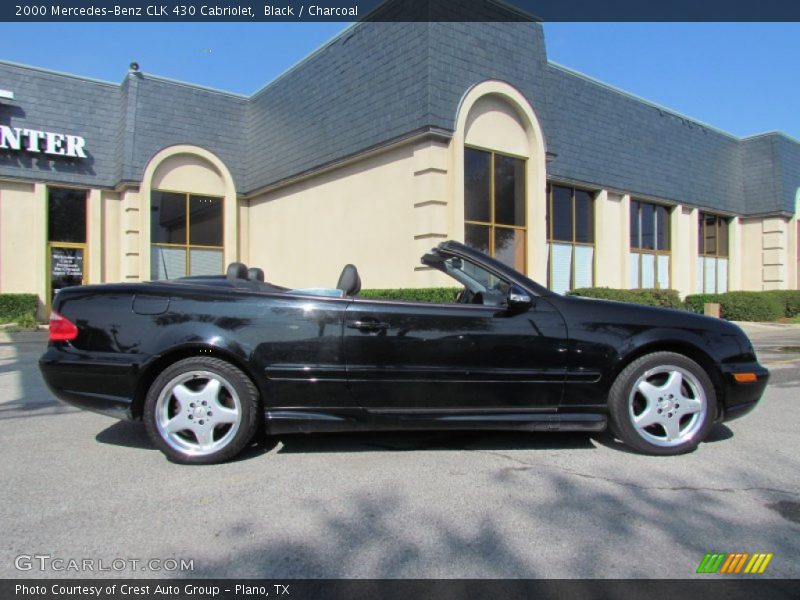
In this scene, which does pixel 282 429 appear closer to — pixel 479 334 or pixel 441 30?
pixel 479 334

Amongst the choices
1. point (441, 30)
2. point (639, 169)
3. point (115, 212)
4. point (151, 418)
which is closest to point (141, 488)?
point (151, 418)

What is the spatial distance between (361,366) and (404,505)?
39.6 inches

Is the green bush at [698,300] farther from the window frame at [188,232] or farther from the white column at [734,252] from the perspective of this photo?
the window frame at [188,232]

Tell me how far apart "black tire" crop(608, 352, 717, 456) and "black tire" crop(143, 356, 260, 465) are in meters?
2.51

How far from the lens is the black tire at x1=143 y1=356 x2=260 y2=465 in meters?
3.65

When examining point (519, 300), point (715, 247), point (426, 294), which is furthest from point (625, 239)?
point (519, 300)

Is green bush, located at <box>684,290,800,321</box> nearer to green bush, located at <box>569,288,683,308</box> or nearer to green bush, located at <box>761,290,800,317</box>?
green bush, located at <box>761,290,800,317</box>

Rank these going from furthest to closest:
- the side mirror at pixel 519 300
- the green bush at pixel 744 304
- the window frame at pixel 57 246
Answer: the green bush at pixel 744 304, the window frame at pixel 57 246, the side mirror at pixel 519 300

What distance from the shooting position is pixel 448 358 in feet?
12.3

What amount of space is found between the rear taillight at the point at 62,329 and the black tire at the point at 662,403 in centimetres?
373

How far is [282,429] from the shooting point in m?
3.72

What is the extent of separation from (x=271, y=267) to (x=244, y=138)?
4271 millimetres

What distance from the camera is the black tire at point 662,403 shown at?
3812mm

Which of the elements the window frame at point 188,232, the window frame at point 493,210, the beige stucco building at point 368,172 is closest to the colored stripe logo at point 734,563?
the beige stucco building at point 368,172
